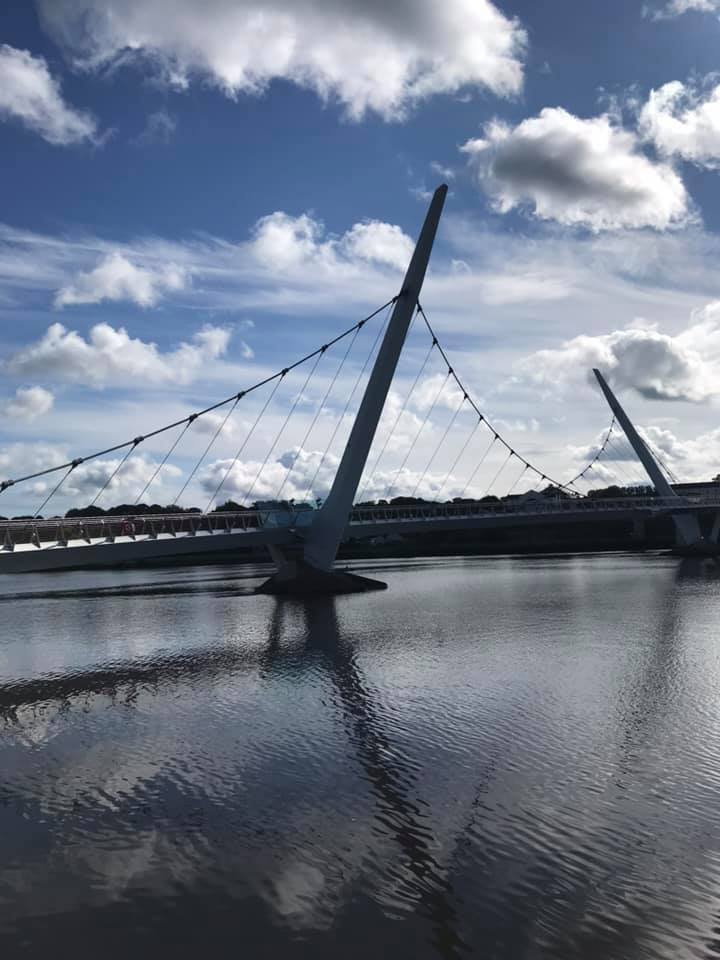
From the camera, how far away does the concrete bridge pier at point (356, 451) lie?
35094 millimetres

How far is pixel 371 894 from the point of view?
21.5 ft

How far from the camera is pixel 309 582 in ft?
125

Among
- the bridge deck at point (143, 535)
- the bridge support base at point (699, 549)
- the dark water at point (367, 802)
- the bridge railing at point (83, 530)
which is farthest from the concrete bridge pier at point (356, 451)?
the bridge support base at point (699, 549)

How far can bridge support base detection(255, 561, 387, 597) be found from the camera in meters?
38.2

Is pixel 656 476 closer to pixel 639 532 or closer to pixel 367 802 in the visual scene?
pixel 639 532

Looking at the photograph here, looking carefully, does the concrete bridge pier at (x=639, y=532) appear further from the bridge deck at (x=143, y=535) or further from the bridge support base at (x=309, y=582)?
the bridge support base at (x=309, y=582)

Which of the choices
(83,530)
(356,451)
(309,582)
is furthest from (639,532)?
(83,530)

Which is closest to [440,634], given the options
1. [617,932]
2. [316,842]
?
[316,842]

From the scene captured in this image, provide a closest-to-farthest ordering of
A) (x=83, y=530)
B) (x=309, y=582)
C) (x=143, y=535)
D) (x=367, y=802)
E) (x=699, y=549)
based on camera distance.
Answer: (x=367, y=802) → (x=83, y=530) → (x=143, y=535) → (x=309, y=582) → (x=699, y=549)

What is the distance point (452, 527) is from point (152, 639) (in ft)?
91.8

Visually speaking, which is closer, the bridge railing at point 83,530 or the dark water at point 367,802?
the dark water at point 367,802

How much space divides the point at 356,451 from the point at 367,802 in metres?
26.7

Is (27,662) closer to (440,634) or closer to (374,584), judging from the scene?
(440,634)

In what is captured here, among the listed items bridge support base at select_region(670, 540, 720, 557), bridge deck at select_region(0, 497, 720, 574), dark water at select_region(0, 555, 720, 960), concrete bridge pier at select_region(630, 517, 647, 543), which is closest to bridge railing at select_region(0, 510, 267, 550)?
bridge deck at select_region(0, 497, 720, 574)
